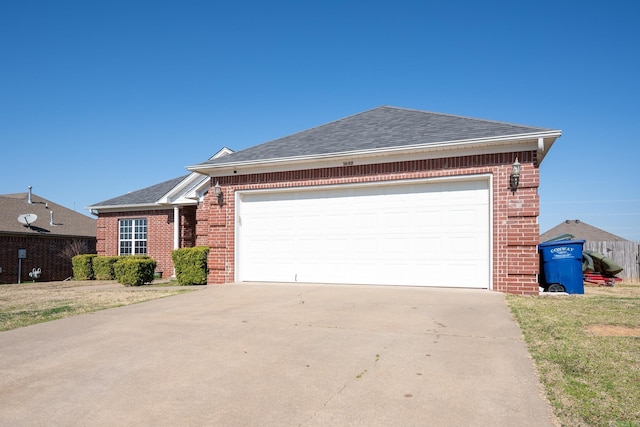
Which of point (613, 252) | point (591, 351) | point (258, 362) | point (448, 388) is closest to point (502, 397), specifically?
point (448, 388)

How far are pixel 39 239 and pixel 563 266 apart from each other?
23.9 m

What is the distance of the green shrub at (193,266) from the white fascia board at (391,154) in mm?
2353

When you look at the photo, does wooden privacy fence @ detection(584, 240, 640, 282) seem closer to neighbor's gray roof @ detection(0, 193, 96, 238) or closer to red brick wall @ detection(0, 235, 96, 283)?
red brick wall @ detection(0, 235, 96, 283)

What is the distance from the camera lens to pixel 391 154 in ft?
35.8

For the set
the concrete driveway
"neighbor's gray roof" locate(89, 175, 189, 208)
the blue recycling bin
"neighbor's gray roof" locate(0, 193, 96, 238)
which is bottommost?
the concrete driveway

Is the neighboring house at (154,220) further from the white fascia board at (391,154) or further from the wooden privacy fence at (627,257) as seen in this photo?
the wooden privacy fence at (627,257)

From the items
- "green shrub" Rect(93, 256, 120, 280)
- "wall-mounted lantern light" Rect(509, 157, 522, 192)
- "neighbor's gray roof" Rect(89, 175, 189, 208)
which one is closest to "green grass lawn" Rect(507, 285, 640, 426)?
"wall-mounted lantern light" Rect(509, 157, 522, 192)

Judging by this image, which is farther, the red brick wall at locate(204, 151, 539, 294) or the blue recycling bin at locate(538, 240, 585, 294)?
the blue recycling bin at locate(538, 240, 585, 294)

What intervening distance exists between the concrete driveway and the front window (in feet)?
48.3

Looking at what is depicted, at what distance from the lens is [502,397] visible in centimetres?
398

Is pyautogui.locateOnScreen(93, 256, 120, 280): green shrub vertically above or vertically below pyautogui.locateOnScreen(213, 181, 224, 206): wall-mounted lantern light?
below

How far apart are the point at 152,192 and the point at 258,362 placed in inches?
765

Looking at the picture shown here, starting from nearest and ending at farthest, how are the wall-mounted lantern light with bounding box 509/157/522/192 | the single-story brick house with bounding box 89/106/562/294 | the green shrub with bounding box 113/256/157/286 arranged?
the wall-mounted lantern light with bounding box 509/157/522/192, the single-story brick house with bounding box 89/106/562/294, the green shrub with bounding box 113/256/157/286

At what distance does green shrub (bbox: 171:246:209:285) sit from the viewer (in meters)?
13.3
